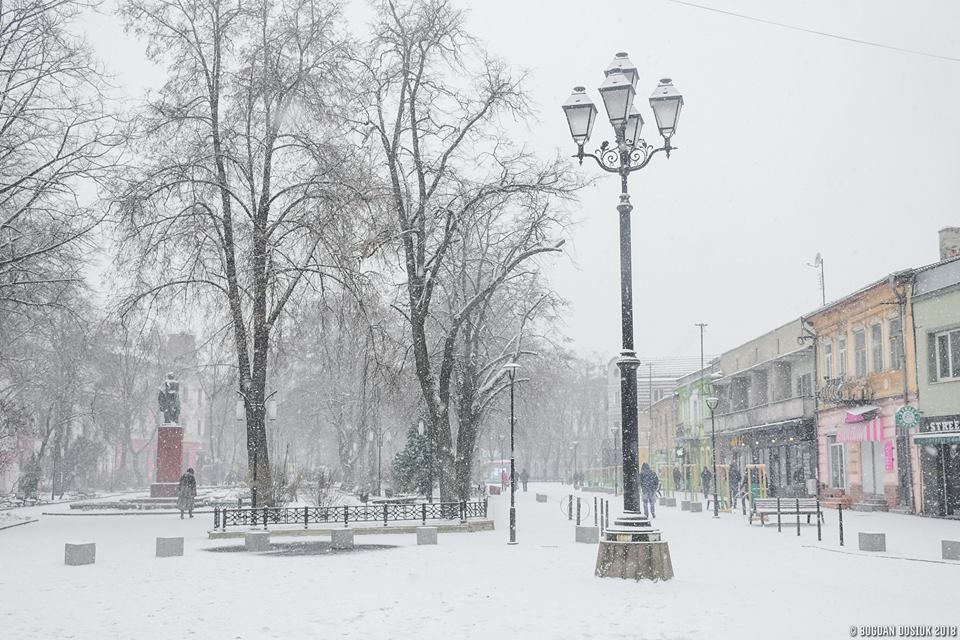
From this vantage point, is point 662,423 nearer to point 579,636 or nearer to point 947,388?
point 947,388

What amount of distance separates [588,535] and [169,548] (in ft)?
29.2

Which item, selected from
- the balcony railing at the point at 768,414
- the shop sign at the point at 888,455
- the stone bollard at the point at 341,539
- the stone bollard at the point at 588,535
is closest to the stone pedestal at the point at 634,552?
the stone bollard at the point at 588,535

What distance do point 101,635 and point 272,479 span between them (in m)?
A: 20.2

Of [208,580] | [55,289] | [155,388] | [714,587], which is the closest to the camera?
[714,587]

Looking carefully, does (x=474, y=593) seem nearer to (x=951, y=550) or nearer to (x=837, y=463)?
(x=951, y=550)

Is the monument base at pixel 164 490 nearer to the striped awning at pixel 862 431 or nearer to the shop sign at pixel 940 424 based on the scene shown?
the striped awning at pixel 862 431

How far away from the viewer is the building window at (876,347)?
34.9 metres

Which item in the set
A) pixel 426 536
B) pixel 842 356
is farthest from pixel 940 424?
pixel 426 536

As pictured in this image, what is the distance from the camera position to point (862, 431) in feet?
116

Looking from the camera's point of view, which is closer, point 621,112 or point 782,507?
point 621,112

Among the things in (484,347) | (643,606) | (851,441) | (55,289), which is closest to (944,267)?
(851,441)

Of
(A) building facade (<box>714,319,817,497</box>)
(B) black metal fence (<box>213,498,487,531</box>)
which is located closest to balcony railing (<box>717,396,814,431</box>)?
(A) building facade (<box>714,319,817,497</box>)

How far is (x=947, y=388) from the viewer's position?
29.7 m

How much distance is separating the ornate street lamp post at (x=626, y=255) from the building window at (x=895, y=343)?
22024 millimetres
